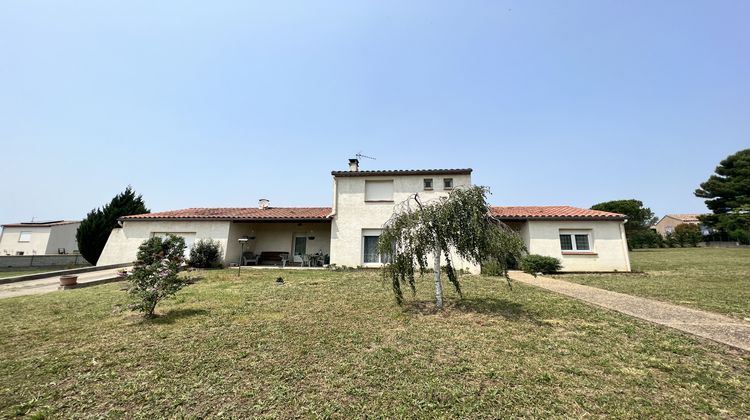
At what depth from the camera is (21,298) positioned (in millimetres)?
9148

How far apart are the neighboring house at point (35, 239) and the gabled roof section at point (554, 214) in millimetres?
42472

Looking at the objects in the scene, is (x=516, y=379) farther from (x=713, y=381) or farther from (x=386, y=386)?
(x=713, y=381)

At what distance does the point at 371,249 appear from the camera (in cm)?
1622

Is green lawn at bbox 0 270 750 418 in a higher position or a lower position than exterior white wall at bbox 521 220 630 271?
lower

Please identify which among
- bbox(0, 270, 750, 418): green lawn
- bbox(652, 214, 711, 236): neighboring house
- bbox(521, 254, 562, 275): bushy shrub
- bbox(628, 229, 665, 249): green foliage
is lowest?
bbox(0, 270, 750, 418): green lawn

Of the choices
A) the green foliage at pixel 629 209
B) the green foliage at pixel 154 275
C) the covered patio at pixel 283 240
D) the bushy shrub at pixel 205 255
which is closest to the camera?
the green foliage at pixel 154 275

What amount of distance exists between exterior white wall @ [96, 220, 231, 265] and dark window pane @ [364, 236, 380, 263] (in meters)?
A: 8.52

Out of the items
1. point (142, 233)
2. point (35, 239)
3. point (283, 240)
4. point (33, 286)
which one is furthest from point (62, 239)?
point (283, 240)

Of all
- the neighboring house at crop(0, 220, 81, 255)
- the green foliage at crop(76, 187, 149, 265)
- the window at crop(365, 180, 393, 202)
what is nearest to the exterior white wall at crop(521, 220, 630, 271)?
the window at crop(365, 180, 393, 202)

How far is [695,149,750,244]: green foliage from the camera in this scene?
34.5 meters

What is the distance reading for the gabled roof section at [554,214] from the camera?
50.8 feet

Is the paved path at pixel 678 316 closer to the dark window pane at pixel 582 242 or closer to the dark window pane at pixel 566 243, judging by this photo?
the dark window pane at pixel 566 243

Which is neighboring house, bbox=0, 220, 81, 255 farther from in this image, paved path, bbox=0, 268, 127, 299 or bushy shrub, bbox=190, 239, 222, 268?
bushy shrub, bbox=190, 239, 222, 268

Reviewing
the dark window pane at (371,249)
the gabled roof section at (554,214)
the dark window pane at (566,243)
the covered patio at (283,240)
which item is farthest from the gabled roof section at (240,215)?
the dark window pane at (566,243)
